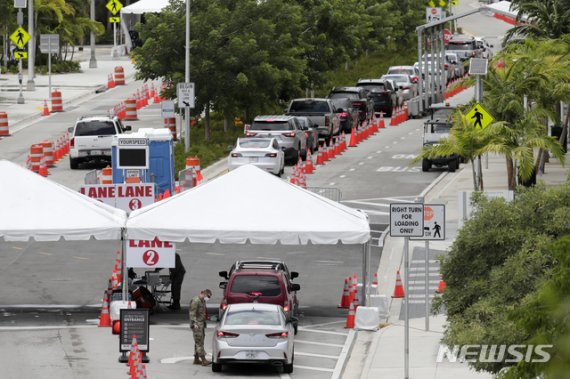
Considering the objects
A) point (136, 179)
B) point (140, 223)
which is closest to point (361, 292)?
point (140, 223)

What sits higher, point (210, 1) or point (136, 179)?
point (210, 1)

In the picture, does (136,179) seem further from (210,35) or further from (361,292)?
(210,35)

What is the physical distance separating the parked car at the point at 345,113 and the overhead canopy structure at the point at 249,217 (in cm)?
3140

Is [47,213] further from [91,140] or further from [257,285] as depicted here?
[91,140]

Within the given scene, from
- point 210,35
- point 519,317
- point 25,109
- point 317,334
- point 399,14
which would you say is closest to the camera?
point 519,317

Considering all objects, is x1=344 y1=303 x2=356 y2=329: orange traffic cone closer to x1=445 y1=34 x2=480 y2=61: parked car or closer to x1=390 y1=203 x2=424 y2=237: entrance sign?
x1=390 y1=203 x2=424 y2=237: entrance sign

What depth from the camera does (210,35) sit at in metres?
52.5

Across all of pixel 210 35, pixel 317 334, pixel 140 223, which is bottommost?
pixel 317 334

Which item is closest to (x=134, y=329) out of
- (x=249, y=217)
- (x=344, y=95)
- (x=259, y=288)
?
(x=259, y=288)

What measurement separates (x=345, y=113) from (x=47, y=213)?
33.3 m

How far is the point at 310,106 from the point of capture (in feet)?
182

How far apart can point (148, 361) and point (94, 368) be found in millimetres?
978

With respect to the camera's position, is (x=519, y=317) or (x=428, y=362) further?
(x=428, y=362)

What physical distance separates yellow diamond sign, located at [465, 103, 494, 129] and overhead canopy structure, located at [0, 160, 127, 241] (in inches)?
517
